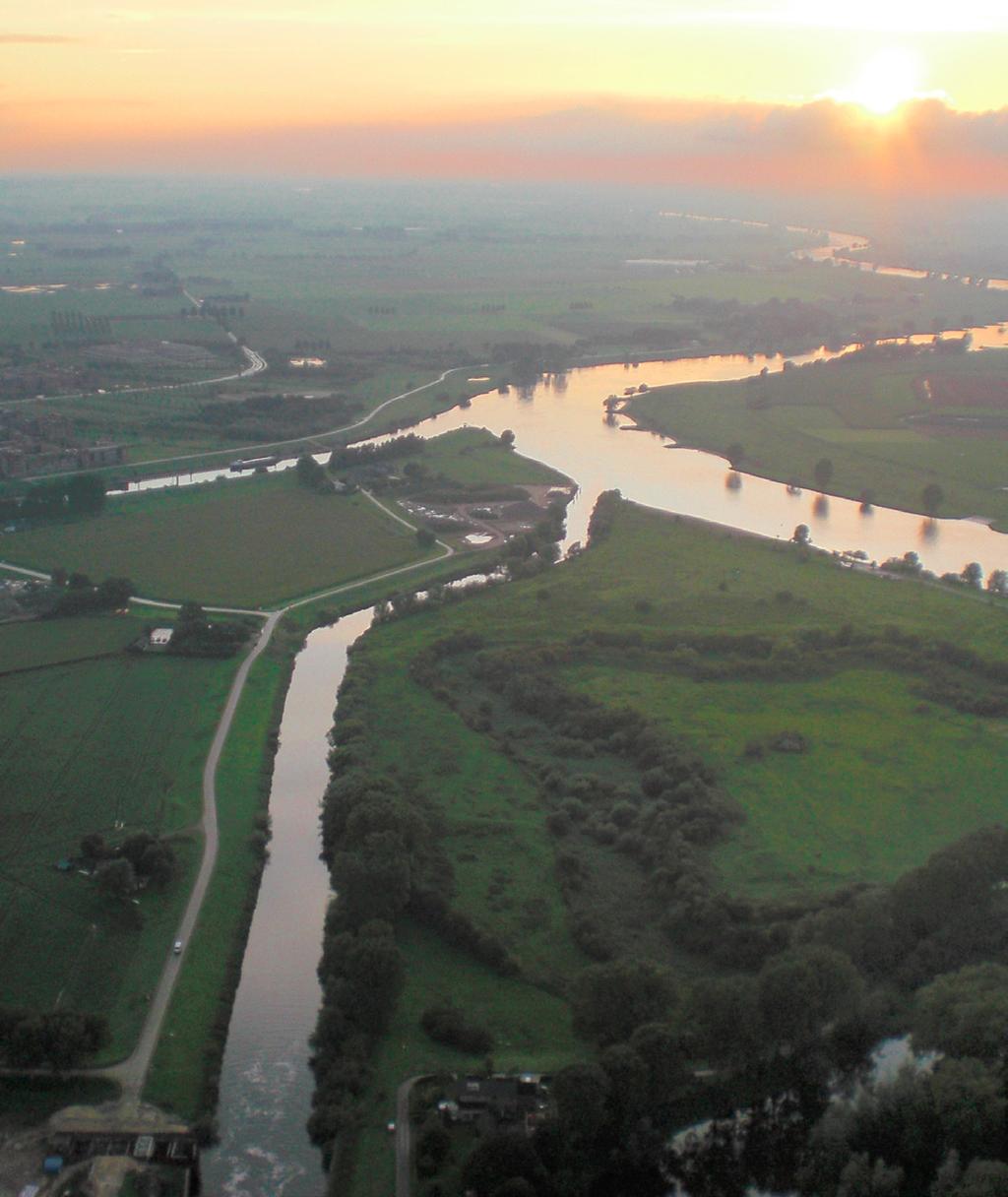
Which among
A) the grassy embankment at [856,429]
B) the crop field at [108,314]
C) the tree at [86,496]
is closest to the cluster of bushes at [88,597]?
the tree at [86,496]

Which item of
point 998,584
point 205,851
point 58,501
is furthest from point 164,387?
point 205,851

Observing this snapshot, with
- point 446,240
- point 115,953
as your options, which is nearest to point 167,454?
point 115,953

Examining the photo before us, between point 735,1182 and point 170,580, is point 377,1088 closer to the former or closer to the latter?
point 735,1182

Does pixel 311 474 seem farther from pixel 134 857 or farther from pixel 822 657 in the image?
pixel 134 857

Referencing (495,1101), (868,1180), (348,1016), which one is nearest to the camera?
(868,1180)

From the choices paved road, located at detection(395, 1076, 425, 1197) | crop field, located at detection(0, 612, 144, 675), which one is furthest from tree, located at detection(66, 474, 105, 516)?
paved road, located at detection(395, 1076, 425, 1197)

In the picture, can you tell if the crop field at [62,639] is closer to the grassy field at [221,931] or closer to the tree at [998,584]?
the grassy field at [221,931]

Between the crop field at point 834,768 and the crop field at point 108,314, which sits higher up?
the crop field at point 108,314
